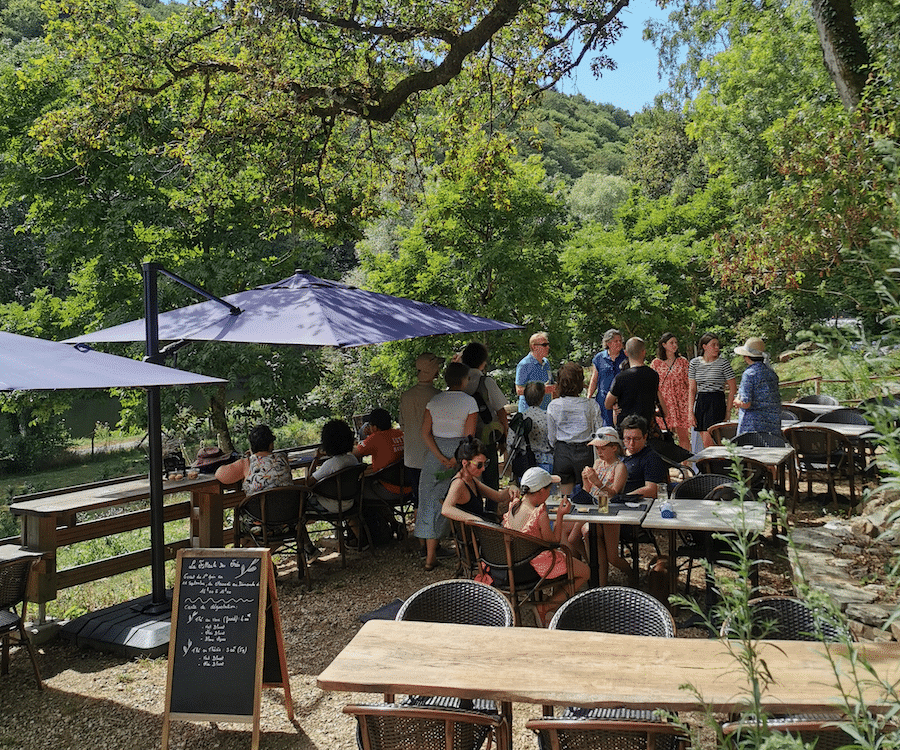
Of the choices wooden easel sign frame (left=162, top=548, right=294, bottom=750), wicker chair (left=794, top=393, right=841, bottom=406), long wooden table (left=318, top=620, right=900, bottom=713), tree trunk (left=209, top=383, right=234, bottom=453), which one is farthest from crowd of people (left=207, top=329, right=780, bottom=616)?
tree trunk (left=209, top=383, right=234, bottom=453)

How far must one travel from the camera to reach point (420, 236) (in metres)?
13.2

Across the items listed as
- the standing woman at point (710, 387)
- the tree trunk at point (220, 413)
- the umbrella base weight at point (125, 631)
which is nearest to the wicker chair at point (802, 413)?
the standing woman at point (710, 387)

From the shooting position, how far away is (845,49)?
682 centimetres

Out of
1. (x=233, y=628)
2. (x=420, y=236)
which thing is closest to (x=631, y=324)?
(x=420, y=236)

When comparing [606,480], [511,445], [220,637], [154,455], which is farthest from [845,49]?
[220,637]

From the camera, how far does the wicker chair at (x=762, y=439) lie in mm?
7672

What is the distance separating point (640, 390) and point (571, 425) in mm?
959

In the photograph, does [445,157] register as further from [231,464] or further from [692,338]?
[692,338]

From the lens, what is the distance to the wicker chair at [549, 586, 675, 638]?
136 inches

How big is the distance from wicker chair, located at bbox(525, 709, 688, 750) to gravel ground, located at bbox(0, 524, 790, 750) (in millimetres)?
902

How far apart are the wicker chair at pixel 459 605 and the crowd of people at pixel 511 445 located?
Result: 1204 mm

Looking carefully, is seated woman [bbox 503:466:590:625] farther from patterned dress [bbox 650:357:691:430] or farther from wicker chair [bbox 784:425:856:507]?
patterned dress [bbox 650:357:691:430]

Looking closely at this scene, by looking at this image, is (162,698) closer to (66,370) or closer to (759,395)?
(66,370)

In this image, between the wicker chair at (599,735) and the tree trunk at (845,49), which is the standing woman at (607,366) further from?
the wicker chair at (599,735)
